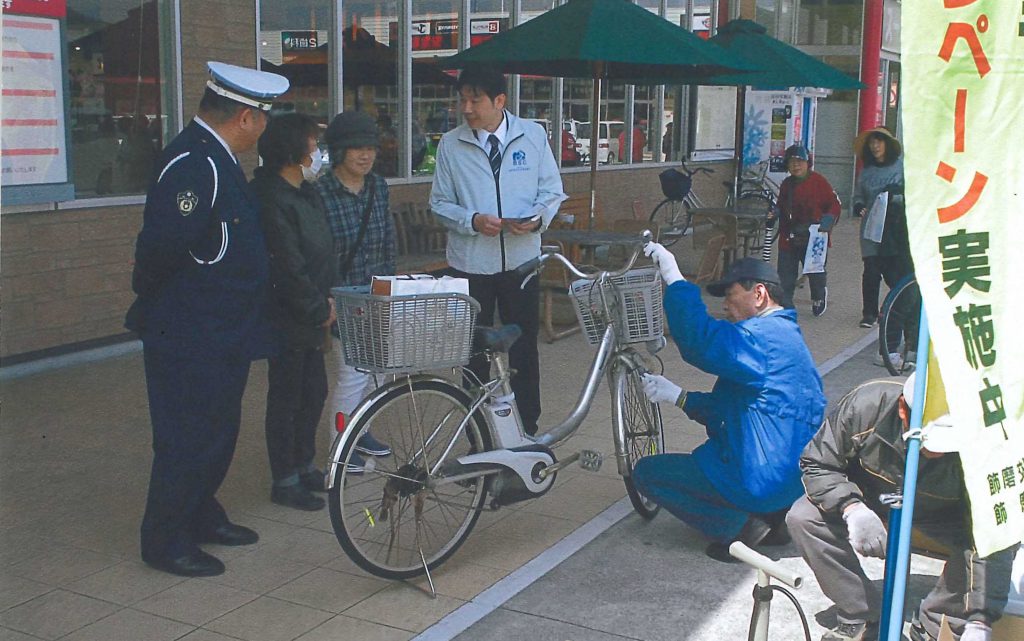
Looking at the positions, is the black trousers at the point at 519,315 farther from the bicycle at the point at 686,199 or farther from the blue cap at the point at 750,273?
the bicycle at the point at 686,199

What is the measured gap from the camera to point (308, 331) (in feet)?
16.4

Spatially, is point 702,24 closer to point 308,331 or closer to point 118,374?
point 118,374

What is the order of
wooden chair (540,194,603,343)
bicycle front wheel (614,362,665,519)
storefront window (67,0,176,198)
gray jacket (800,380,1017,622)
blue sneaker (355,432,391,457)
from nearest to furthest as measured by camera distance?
gray jacket (800,380,1017,622) → blue sneaker (355,432,391,457) → bicycle front wheel (614,362,665,519) → storefront window (67,0,176,198) → wooden chair (540,194,603,343)

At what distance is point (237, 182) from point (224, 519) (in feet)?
4.77

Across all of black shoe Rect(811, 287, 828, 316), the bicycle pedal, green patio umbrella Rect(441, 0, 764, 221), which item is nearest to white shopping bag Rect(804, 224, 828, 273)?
black shoe Rect(811, 287, 828, 316)

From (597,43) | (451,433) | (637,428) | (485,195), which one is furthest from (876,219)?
(451,433)

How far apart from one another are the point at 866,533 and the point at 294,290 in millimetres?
2547

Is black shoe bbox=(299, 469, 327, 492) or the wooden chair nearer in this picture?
black shoe bbox=(299, 469, 327, 492)

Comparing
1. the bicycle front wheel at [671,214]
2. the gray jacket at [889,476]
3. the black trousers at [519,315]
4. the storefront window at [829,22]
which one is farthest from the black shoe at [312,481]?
the storefront window at [829,22]

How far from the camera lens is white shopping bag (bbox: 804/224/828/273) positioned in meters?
9.96

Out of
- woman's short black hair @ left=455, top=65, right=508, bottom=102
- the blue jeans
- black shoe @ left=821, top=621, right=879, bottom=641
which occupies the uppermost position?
woman's short black hair @ left=455, top=65, right=508, bottom=102

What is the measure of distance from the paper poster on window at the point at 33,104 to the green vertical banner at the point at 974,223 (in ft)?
19.4

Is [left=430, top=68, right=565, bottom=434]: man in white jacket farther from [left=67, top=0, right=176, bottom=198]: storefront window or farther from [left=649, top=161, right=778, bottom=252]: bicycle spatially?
[left=649, top=161, right=778, bottom=252]: bicycle

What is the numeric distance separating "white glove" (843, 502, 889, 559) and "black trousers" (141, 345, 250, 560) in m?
2.33
